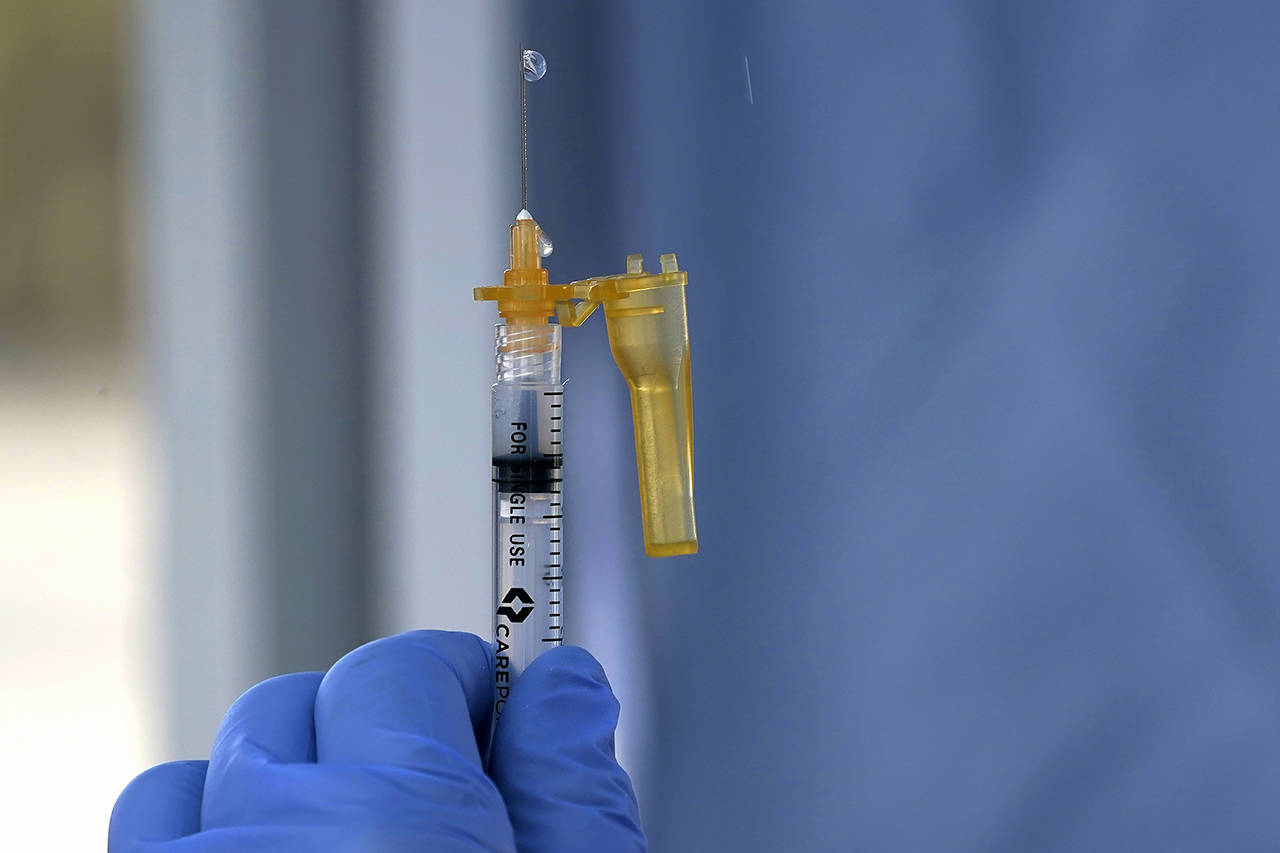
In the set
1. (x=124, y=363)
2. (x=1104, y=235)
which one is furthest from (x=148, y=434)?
(x=1104, y=235)

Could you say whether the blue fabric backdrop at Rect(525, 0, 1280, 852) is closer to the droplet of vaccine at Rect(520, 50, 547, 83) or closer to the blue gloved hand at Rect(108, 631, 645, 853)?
the droplet of vaccine at Rect(520, 50, 547, 83)

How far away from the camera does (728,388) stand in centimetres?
87

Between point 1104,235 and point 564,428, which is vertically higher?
point 1104,235

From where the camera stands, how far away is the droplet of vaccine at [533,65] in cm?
94

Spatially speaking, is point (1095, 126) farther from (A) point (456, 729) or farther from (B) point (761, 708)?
(A) point (456, 729)

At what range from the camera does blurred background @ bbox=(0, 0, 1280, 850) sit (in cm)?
70

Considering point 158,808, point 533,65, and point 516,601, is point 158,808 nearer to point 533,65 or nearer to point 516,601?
point 516,601

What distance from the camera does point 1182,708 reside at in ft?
2.29

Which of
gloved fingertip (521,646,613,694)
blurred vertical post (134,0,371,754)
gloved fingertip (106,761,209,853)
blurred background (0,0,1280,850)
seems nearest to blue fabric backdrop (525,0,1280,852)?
blurred background (0,0,1280,850)

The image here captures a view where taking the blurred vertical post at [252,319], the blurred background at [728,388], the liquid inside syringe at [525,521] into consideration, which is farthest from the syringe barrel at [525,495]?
the blurred vertical post at [252,319]

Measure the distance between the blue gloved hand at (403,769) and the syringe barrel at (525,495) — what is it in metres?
0.03

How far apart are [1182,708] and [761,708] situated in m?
0.36

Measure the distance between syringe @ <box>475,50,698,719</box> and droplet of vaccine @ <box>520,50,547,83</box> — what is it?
25 cm

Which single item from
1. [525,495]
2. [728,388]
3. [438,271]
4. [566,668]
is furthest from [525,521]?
[438,271]
